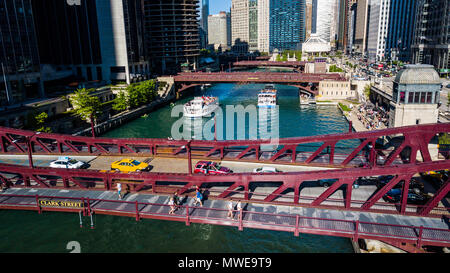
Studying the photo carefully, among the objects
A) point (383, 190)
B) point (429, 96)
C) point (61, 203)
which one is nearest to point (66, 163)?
point (61, 203)

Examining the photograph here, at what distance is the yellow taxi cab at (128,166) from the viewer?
36119mm

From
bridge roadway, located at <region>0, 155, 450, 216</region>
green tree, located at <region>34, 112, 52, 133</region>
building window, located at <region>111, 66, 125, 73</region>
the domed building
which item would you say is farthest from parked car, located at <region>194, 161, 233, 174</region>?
building window, located at <region>111, 66, 125, 73</region>

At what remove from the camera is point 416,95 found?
3997cm

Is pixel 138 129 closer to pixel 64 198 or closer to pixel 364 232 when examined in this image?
pixel 64 198

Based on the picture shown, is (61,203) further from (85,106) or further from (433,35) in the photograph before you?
(433,35)

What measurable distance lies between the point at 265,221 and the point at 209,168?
11.8 m

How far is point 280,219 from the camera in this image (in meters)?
24.0

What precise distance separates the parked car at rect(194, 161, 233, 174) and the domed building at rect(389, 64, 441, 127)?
22.4 meters

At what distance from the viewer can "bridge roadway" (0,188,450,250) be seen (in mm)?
21609

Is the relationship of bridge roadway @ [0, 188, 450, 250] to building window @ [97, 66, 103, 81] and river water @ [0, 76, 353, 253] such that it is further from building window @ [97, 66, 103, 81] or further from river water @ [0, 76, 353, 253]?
building window @ [97, 66, 103, 81]

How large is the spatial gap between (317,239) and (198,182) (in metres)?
11.6

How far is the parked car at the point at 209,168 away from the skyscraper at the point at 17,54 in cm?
5664

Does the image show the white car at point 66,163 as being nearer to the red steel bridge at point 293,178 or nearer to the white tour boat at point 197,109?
the red steel bridge at point 293,178
